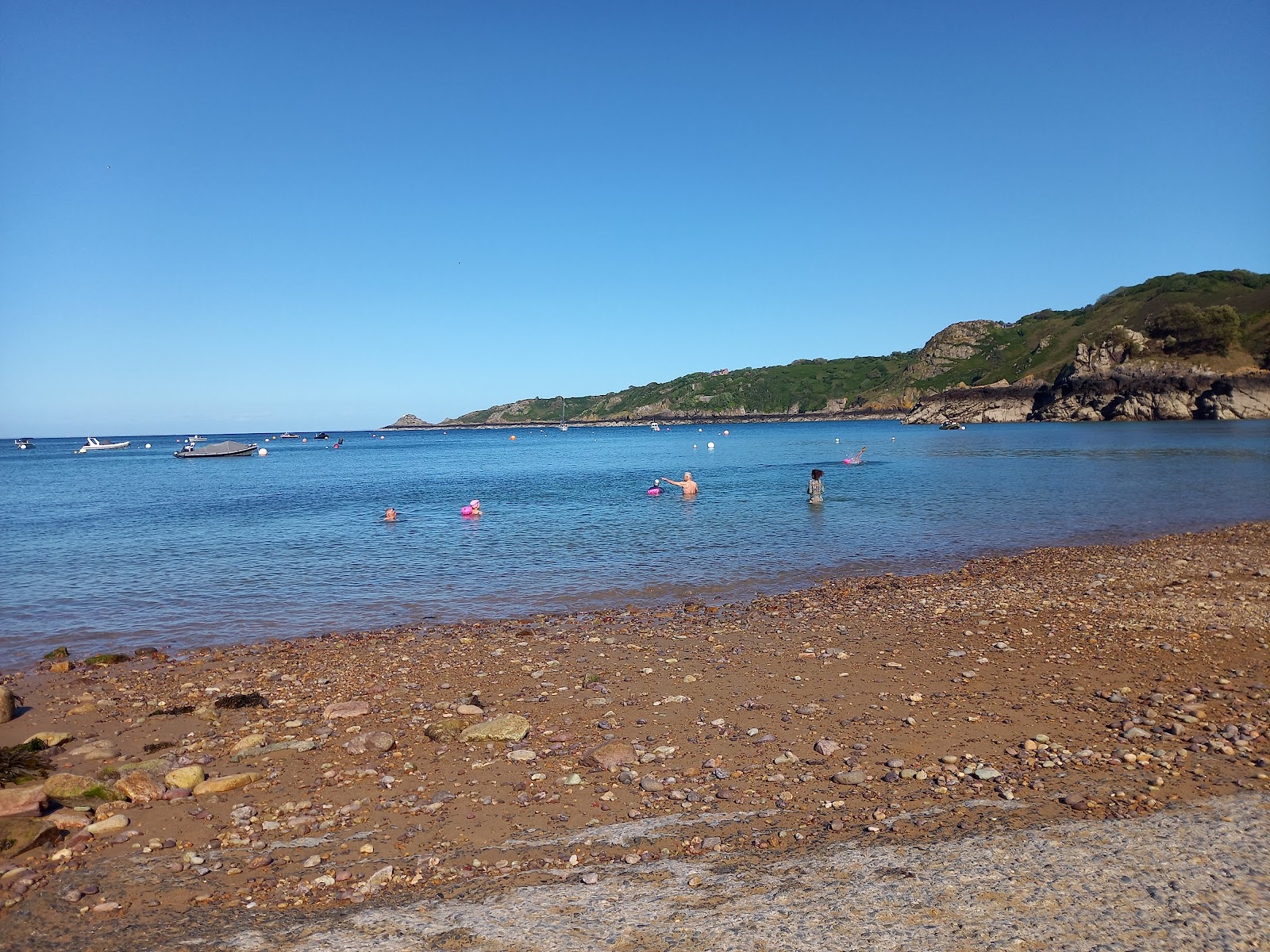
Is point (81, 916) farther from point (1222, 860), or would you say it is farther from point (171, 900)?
point (1222, 860)

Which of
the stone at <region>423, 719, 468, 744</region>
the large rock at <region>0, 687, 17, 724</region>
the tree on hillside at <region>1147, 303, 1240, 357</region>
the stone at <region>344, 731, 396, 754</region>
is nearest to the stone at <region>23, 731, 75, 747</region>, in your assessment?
the large rock at <region>0, 687, 17, 724</region>

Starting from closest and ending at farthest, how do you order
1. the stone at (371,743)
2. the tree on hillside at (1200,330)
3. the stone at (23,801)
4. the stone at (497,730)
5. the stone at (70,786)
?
1. the stone at (23,801)
2. the stone at (70,786)
3. the stone at (371,743)
4. the stone at (497,730)
5. the tree on hillside at (1200,330)

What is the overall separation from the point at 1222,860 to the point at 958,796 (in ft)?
6.87

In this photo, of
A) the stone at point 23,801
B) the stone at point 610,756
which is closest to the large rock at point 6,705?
the stone at point 23,801

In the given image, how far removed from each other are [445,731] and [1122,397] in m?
162

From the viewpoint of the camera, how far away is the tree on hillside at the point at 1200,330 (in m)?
138

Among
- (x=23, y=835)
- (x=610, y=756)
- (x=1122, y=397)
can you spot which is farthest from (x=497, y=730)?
(x=1122, y=397)

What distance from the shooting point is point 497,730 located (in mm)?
9648

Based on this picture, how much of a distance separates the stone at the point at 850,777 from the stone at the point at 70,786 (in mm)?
7746

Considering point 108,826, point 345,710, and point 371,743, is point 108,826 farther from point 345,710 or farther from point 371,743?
point 345,710

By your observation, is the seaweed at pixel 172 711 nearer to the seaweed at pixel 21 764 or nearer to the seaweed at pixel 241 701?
the seaweed at pixel 241 701

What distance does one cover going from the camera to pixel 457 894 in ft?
19.7

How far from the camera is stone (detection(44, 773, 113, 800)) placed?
26.7 ft

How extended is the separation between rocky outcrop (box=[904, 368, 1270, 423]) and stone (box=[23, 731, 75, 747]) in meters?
153
